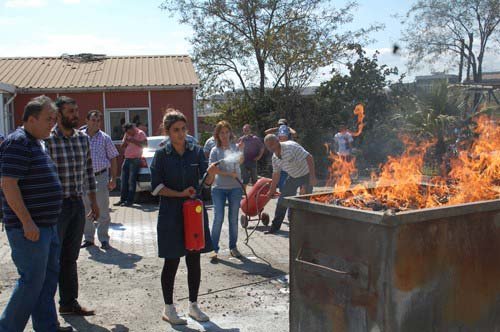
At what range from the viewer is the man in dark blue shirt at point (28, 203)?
3910 millimetres

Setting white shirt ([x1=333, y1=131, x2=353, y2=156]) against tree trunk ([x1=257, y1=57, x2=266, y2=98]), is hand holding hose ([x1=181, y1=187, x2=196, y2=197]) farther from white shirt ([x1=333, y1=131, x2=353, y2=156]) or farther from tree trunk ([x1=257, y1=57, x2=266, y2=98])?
tree trunk ([x1=257, y1=57, x2=266, y2=98])

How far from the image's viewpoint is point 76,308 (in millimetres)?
5203

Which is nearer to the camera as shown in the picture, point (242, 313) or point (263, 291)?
point (242, 313)

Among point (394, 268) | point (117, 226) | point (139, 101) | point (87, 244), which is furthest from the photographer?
point (139, 101)

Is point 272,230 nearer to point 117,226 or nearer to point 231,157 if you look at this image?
point 231,157

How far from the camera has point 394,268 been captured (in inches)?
132

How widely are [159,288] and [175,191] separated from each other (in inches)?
66.6

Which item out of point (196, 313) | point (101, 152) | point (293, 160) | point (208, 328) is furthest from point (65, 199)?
point (293, 160)

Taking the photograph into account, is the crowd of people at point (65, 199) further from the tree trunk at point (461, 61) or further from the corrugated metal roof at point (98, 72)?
the tree trunk at point (461, 61)

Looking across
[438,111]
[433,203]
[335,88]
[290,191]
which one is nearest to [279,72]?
[335,88]

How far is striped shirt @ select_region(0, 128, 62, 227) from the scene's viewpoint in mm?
3930

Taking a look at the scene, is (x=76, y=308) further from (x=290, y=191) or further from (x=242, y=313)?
(x=290, y=191)

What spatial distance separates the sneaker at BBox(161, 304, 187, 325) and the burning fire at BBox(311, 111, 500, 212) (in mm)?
1740

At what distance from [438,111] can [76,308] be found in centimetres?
1792
